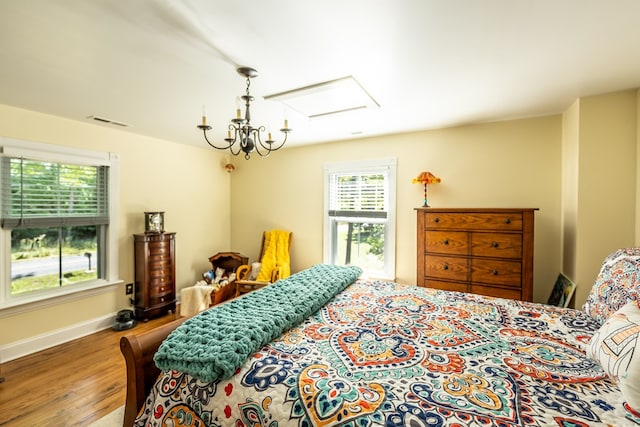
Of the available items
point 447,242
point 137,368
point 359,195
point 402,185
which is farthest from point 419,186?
point 137,368

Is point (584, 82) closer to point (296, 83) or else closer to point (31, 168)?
point (296, 83)

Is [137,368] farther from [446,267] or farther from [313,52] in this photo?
[446,267]

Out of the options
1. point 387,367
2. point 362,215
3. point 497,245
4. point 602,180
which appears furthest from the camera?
point 362,215

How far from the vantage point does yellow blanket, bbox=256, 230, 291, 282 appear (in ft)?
13.2

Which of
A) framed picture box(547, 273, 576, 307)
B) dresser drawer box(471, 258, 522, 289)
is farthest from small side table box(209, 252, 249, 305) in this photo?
framed picture box(547, 273, 576, 307)

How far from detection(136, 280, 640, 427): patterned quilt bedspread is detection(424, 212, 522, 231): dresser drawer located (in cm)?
99

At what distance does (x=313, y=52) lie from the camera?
1.74 metres

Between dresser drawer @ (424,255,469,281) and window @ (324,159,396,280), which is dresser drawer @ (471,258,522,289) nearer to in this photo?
dresser drawer @ (424,255,469,281)

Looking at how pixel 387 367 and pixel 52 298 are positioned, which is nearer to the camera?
pixel 387 367

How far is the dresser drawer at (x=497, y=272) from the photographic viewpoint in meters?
2.51

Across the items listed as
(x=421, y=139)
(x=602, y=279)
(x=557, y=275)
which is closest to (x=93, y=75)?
→ (x=421, y=139)

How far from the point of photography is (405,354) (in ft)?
4.30

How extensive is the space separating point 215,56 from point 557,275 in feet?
11.9

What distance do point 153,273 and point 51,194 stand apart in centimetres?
132
